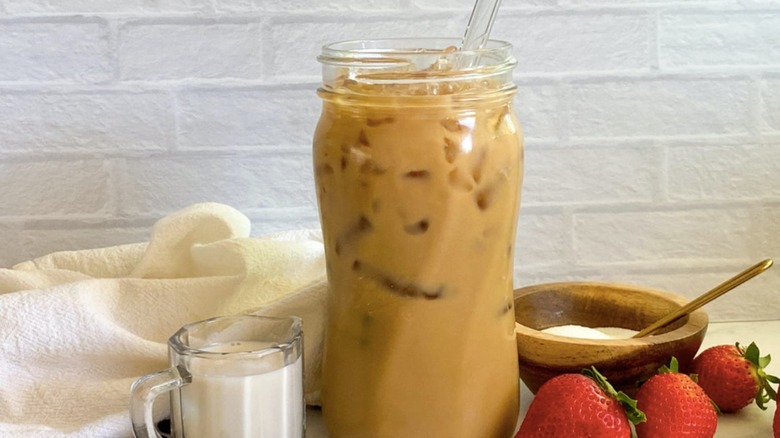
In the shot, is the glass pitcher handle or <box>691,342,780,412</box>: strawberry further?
<box>691,342,780,412</box>: strawberry

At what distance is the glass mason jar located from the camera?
0.63 metres

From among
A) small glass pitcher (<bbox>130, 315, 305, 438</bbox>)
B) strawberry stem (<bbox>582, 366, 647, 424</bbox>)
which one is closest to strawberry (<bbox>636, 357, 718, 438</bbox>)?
strawberry stem (<bbox>582, 366, 647, 424</bbox>)

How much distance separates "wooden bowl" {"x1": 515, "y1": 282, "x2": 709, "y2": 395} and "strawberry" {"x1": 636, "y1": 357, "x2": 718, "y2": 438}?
4cm

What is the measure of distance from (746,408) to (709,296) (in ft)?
0.33

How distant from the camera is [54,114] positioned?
3.06ft

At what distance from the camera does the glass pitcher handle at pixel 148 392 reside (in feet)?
2.13

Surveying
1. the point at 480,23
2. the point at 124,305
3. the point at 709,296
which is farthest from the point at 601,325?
the point at 124,305

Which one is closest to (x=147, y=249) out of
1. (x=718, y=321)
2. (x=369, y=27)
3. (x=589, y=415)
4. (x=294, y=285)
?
(x=294, y=285)

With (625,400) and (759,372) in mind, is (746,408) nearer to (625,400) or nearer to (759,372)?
(759,372)

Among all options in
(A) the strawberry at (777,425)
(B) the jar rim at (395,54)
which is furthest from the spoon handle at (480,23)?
(A) the strawberry at (777,425)

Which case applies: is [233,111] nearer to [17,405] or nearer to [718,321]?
[17,405]

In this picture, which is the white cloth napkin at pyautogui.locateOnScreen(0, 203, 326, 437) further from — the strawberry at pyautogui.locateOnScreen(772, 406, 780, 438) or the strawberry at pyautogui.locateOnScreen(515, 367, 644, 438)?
the strawberry at pyautogui.locateOnScreen(772, 406, 780, 438)

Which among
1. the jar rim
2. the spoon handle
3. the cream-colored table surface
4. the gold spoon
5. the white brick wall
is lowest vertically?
the cream-colored table surface

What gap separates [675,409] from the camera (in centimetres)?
69
